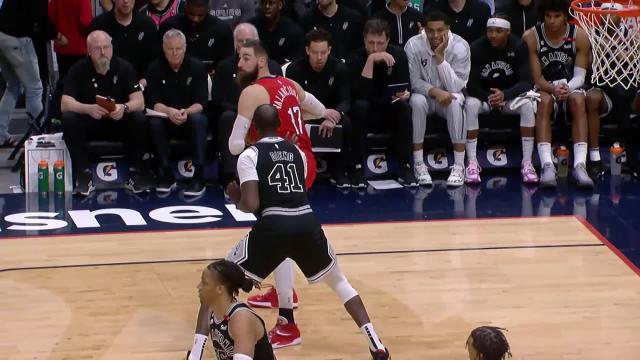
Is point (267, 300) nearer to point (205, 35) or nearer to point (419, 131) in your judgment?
point (419, 131)

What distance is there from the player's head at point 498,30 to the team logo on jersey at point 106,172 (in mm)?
3922

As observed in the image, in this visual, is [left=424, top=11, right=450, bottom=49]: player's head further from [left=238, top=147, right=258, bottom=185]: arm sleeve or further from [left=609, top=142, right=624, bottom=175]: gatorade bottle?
[left=238, top=147, right=258, bottom=185]: arm sleeve

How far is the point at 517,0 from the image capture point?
1249 cm

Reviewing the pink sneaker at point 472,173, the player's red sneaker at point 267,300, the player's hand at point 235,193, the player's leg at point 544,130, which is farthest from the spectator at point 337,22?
the player's hand at point 235,193

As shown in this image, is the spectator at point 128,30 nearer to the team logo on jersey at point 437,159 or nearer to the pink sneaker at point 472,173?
the team logo on jersey at point 437,159

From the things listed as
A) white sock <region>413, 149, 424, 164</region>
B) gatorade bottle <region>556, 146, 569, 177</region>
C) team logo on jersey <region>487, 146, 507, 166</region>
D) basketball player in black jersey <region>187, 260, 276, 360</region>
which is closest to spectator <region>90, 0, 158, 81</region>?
white sock <region>413, 149, 424, 164</region>

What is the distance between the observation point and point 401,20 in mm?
12320

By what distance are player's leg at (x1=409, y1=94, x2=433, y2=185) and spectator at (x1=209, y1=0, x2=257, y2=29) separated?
197 centimetres

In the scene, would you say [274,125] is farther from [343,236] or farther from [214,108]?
[214,108]

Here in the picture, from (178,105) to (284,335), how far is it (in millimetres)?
4372

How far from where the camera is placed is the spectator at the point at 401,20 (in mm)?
12289

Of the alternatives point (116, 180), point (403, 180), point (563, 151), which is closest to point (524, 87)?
point (563, 151)

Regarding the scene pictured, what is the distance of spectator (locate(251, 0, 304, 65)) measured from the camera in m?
12.0

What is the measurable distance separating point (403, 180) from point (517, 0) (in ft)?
7.62
